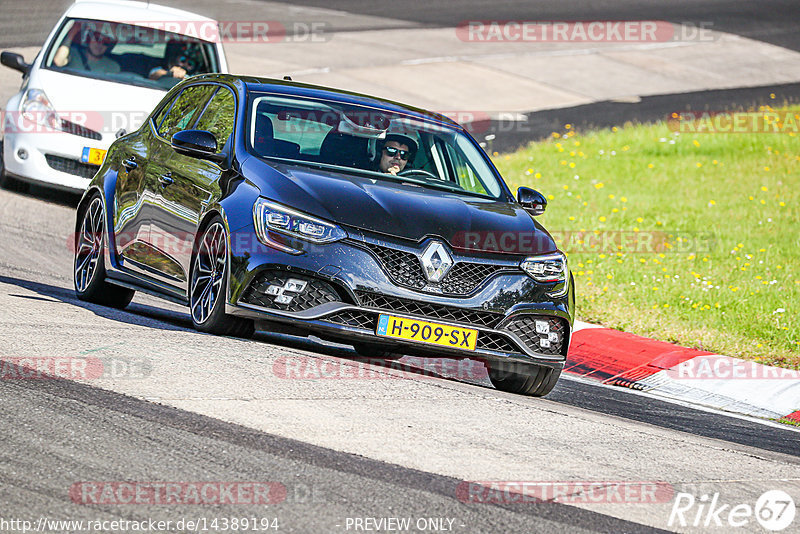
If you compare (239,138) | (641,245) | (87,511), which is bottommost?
(641,245)

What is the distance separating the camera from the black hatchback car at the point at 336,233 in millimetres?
7254

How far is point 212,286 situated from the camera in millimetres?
7695

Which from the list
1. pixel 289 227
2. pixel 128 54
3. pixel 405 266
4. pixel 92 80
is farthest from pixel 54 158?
pixel 405 266

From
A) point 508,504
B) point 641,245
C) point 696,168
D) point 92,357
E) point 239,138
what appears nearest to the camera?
point 508,504

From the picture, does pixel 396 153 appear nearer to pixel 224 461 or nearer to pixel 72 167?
pixel 224 461

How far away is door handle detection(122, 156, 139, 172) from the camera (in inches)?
363

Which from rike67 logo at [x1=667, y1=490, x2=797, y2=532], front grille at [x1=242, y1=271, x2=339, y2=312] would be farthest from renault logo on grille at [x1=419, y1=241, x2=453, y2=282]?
rike67 logo at [x1=667, y1=490, x2=797, y2=532]

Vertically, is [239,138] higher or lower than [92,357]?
higher

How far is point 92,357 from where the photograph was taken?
267 inches

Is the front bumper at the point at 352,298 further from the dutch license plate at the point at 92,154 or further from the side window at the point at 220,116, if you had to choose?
the dutch license plate at the point at 92,154

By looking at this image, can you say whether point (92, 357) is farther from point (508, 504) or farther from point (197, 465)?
point (508, 504)

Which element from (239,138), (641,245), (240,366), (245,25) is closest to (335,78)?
(245,25)

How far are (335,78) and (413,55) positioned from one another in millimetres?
3756

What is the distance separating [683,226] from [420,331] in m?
8.56
